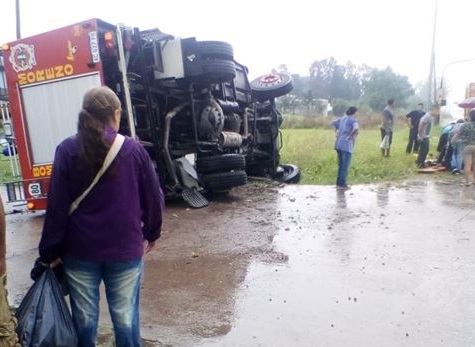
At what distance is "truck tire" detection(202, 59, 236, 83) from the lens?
676cm

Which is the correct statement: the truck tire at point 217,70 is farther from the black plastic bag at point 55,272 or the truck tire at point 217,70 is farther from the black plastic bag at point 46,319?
the black plastic bag at point 46,319

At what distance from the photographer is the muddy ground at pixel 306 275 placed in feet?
10.3

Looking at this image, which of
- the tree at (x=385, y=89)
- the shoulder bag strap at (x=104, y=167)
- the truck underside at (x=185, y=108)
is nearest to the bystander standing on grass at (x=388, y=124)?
Result: the truck underside at (x=185, y=108)

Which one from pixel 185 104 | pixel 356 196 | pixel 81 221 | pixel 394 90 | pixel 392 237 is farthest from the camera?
pixel 394 90

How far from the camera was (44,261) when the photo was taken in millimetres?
2295

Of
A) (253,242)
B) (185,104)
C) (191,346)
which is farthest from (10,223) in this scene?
(191,346)

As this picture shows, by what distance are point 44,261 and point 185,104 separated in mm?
5011

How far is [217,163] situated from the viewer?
7387mm

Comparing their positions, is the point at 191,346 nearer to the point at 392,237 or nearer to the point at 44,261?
the point at 44,261

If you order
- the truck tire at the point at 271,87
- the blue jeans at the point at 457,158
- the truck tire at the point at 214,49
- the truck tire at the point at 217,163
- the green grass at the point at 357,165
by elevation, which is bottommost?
the green grass at the point at 357,165

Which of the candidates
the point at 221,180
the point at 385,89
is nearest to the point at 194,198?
the point at 221,180

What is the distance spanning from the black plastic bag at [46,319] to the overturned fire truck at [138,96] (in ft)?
13.1

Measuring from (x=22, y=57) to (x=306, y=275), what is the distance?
491 cm

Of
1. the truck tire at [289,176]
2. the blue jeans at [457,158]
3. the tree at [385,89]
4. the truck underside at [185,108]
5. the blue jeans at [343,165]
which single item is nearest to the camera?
the truck underside at [185,108]
